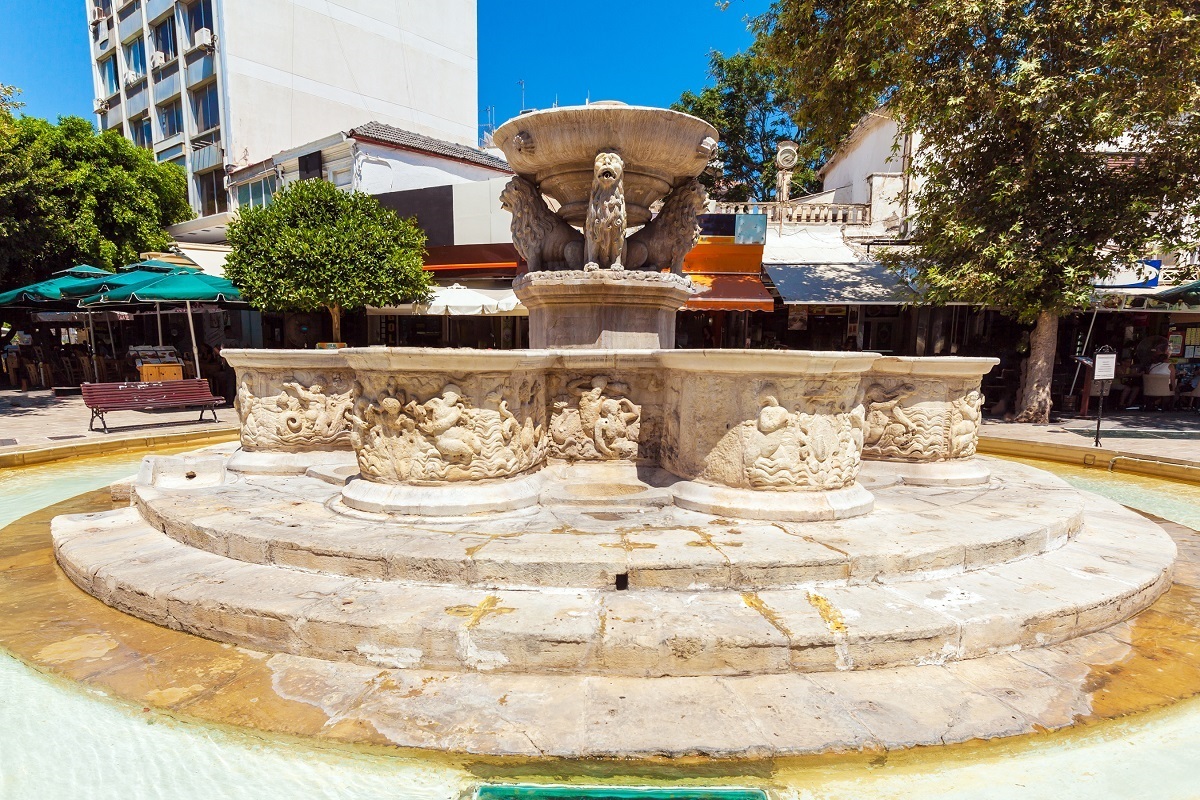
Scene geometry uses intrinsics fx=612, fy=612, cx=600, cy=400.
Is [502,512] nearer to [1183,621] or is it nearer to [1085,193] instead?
[1183,621]

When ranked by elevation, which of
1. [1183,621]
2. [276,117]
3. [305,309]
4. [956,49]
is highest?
[276,117]

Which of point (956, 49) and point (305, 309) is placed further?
point (305, 309)

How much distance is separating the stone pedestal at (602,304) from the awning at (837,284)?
8057mm

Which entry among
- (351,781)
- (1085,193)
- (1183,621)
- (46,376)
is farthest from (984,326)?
(46,376)

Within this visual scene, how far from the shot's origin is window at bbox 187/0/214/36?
22566mm

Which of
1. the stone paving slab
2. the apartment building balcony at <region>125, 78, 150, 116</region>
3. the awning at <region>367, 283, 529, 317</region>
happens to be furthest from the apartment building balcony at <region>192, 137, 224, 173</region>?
the stone paving slab

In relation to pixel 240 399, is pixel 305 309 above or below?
above

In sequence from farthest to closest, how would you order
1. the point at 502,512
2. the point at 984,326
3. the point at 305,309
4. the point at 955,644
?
the point at 984,326 → the point at 305,309 → the point at 502,512 → the point at 955,644

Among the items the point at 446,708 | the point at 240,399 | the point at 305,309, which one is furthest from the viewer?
the point at 305,309

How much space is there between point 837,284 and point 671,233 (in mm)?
8845

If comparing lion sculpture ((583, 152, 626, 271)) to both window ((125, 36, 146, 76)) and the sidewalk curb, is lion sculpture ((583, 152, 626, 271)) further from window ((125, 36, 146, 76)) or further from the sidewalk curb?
window ((125, 36, 146, 76))

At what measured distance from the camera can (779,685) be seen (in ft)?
7.76

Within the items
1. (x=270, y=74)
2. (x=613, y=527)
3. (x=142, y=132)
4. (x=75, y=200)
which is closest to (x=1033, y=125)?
(x=613, y=527)

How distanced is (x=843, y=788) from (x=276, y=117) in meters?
27.4
